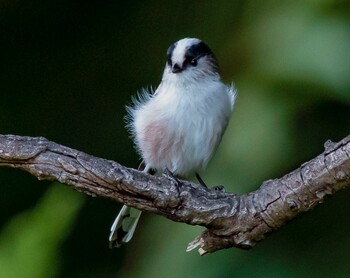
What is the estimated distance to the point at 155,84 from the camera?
2799 mm

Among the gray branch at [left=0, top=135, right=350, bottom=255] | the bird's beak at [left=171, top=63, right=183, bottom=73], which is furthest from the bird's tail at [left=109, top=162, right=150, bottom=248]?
the gray branch at [left=0, top=135, right=350, bottom=255]

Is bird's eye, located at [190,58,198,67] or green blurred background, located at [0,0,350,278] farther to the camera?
bird's eye, located at [190,58,198,67]

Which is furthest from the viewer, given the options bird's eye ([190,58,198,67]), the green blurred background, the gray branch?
bird's eye ([190,58,198,67])

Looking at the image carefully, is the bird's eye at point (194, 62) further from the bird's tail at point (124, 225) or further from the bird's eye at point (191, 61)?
the bird's tail at point (124, 225)

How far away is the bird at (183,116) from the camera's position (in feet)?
7.88

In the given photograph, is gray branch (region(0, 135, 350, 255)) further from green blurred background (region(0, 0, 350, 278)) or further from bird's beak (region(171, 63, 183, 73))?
bird's beak (region(171, 63, 183, 73))

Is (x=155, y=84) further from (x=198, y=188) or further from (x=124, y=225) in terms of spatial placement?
(x=198, y=188)

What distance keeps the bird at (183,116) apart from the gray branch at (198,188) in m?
0.39

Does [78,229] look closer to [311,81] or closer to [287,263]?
[287,263]

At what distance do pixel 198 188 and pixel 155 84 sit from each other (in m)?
0.83

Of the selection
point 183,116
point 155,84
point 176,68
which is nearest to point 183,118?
point 183,116

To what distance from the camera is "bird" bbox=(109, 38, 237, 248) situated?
7.88 feet

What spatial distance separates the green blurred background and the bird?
50 millimetres

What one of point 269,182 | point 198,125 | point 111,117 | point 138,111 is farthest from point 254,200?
point 111,117
